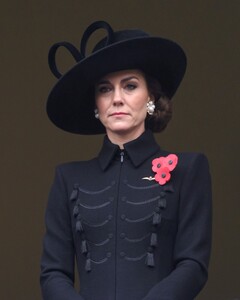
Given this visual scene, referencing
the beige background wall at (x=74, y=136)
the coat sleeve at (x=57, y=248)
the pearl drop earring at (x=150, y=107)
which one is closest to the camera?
the coat sleeve at (x=57, y=248)

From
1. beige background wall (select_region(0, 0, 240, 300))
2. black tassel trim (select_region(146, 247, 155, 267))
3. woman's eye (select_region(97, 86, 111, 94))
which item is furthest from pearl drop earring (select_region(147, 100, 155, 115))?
beige background wall (select_region(0, 0, 240, 300))

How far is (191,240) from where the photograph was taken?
278cm

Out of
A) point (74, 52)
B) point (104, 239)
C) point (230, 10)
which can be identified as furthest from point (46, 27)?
point (104, 239)

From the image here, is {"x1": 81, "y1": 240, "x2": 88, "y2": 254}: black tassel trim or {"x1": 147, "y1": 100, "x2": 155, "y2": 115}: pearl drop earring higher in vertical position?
{"x1": 147, "y1": 100, "x2": 155, "y2": 115}: pearl drop earring

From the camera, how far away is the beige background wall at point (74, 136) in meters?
4.27

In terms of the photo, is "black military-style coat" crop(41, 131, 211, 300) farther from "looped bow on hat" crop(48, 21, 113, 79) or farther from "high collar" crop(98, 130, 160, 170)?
"looped bow on hat" crop(48, 21, 113, 79)

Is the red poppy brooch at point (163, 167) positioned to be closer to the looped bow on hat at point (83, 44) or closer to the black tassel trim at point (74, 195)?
the black tassel trim at point (74, 195)

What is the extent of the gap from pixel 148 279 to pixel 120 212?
0.62 ft

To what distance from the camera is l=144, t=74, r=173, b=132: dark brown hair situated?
9.78 feet

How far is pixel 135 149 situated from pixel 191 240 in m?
0.30

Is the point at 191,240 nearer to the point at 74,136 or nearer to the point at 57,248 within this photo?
the point at 57,248

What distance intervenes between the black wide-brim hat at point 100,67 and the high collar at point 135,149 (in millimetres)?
147

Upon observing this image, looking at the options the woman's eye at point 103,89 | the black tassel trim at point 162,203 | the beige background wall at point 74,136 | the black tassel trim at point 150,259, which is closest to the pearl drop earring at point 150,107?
the woman's eye at point 103,89

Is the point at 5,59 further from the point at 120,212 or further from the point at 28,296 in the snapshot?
the point at 120,212
